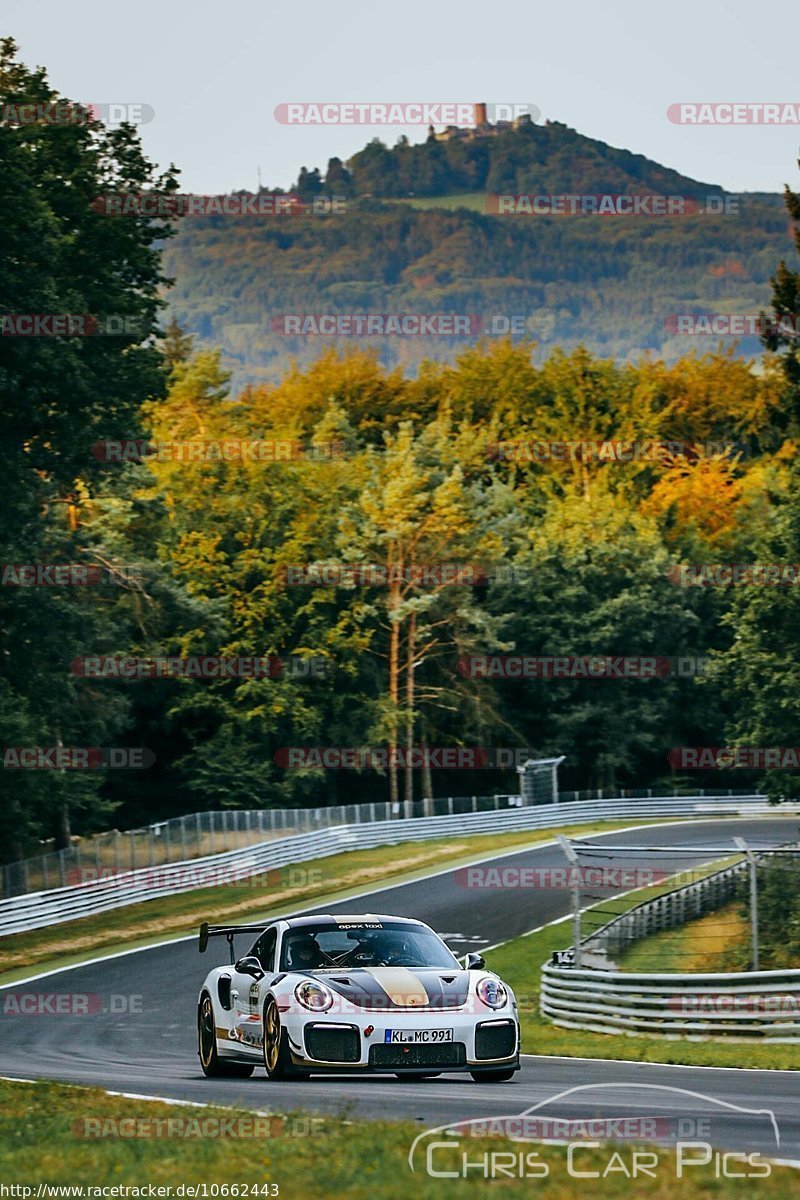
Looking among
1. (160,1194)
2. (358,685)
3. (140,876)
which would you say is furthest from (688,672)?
(160,1194)

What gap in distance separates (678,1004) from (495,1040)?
9233 mm

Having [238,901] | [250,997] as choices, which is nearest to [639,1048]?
[250,997]

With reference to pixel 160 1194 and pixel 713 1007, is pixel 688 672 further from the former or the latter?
pixel 160 1194

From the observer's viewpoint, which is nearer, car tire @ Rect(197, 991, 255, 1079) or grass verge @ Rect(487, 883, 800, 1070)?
→ car tire @ Rect(197, 991, 255, 1079)

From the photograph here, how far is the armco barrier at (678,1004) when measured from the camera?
68.2 feet

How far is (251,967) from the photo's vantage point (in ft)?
49.3

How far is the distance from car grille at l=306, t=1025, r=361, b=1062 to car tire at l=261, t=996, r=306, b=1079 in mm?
292

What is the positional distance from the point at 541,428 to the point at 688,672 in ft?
66.3

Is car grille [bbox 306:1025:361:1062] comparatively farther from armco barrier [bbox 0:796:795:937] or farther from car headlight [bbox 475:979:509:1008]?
armco barrier [bbox 0:796:795:937]

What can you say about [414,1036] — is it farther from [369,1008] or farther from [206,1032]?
[206,1032]

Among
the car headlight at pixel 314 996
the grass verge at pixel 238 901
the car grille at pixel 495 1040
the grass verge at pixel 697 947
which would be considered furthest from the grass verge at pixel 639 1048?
the grass verge at pixel 238 901

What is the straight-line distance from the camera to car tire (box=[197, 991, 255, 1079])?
15.7 metres

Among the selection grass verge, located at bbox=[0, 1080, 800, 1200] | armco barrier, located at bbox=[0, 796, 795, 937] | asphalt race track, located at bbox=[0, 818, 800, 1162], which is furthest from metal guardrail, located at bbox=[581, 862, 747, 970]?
grass verge, located at bbox=[0, 1080, 800, 1200]

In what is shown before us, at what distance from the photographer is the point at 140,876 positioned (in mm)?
45656
